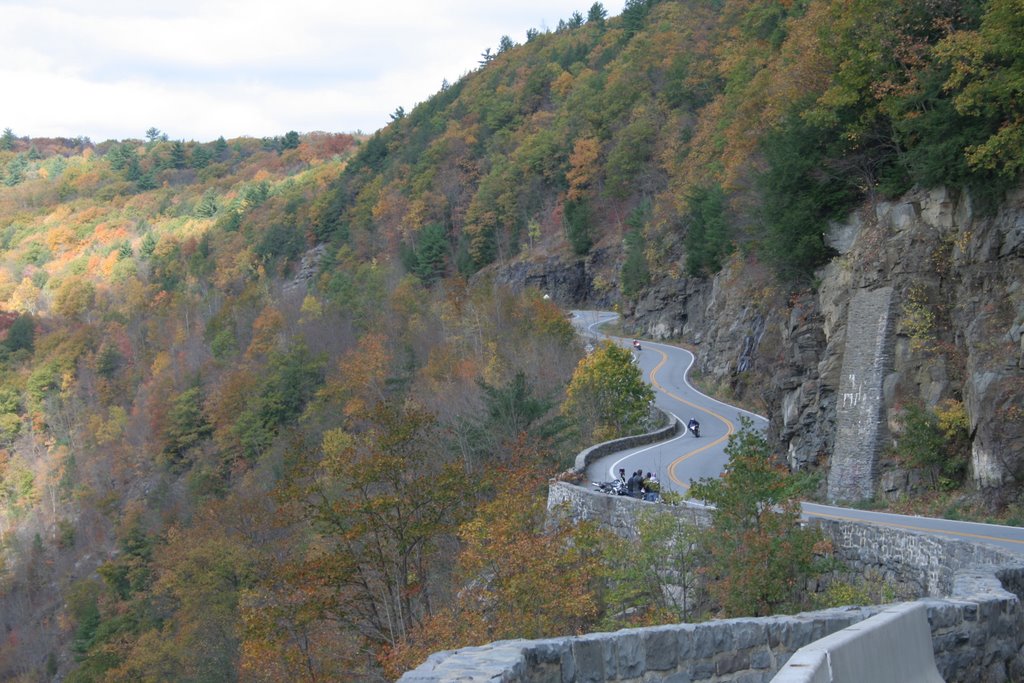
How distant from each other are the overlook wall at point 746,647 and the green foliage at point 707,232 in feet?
140

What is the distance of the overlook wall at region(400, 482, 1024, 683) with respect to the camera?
6074 mm

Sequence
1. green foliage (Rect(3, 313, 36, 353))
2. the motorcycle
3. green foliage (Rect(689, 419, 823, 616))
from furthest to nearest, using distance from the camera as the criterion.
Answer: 1. green foliage (Rect(3, 313, 36, 353))
2. the motorcycle
3. green foliage (Rect(689, 419, 823, 616))

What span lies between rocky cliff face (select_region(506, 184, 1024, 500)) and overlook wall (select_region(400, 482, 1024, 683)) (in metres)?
10.3

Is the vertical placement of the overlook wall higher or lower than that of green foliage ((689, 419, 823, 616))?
higher

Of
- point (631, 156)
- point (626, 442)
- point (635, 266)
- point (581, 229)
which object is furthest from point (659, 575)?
point (631, 156)

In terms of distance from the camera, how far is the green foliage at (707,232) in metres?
52.9

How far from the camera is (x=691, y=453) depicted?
33250mm

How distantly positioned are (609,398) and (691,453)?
7207mm

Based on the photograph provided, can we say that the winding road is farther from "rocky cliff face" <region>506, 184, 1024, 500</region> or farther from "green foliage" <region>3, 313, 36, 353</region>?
"green foliage" <region>3, 313, 36, 353</region>

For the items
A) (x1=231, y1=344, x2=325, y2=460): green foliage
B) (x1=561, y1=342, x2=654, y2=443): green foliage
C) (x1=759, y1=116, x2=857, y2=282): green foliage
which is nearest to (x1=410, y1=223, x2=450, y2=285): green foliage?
(x1=231, y1=344, x2=325, y2=460): green foliage

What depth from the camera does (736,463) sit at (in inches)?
603

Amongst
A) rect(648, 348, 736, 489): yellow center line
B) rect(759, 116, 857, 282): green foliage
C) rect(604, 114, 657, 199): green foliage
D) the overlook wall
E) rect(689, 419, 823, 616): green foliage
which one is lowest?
rect(648, 348, 736, 489): yellow center line

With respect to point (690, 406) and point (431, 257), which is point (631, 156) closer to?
point (431, 257)

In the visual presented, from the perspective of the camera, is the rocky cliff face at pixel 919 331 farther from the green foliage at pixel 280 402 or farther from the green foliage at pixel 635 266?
the green foliage at pixel 280 402
